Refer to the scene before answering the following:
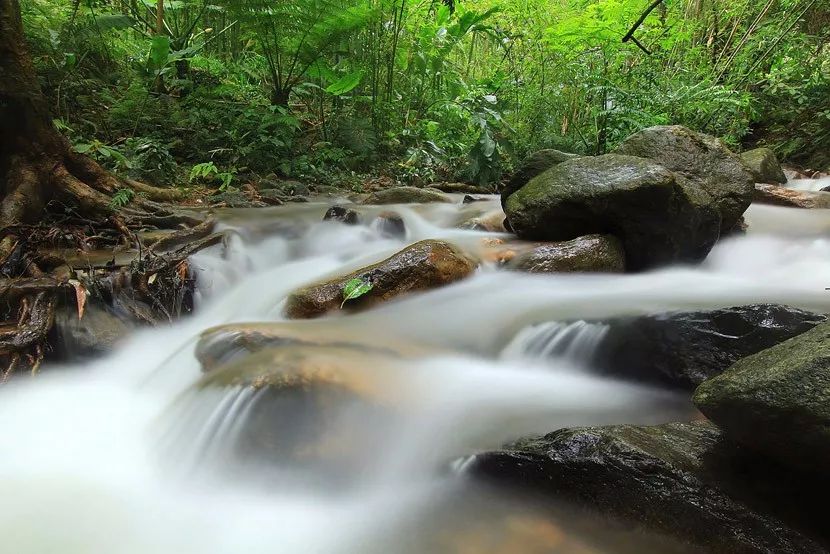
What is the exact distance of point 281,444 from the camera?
2215mm

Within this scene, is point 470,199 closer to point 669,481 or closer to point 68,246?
point 68,246

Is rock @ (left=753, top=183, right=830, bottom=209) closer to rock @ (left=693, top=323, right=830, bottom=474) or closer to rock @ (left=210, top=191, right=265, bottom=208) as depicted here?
rock @ (left=693, top=323, right=830, bottom=474)

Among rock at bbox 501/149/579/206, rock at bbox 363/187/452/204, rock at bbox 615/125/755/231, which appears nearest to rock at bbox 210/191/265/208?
rock at bbox 363/187/452/204

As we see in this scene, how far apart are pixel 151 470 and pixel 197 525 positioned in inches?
18.4

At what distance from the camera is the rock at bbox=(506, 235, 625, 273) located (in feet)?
12.7

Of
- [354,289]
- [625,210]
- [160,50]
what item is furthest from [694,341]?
[160,50]

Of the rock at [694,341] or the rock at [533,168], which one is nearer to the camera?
the rock at [694,341]

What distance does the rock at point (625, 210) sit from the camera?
12.9ft

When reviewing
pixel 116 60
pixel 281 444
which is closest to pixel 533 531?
pixel 281 444

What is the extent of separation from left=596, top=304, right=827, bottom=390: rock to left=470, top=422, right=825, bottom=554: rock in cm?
54

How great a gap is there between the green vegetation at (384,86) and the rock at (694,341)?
5001 millimetres

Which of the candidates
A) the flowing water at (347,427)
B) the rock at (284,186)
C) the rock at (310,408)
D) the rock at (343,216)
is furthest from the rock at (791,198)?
the rock at (310,408)

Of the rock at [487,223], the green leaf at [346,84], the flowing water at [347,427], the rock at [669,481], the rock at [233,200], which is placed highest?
the green leaf at [346,84]

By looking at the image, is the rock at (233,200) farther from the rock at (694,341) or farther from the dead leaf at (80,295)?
the rock at (694,341)
